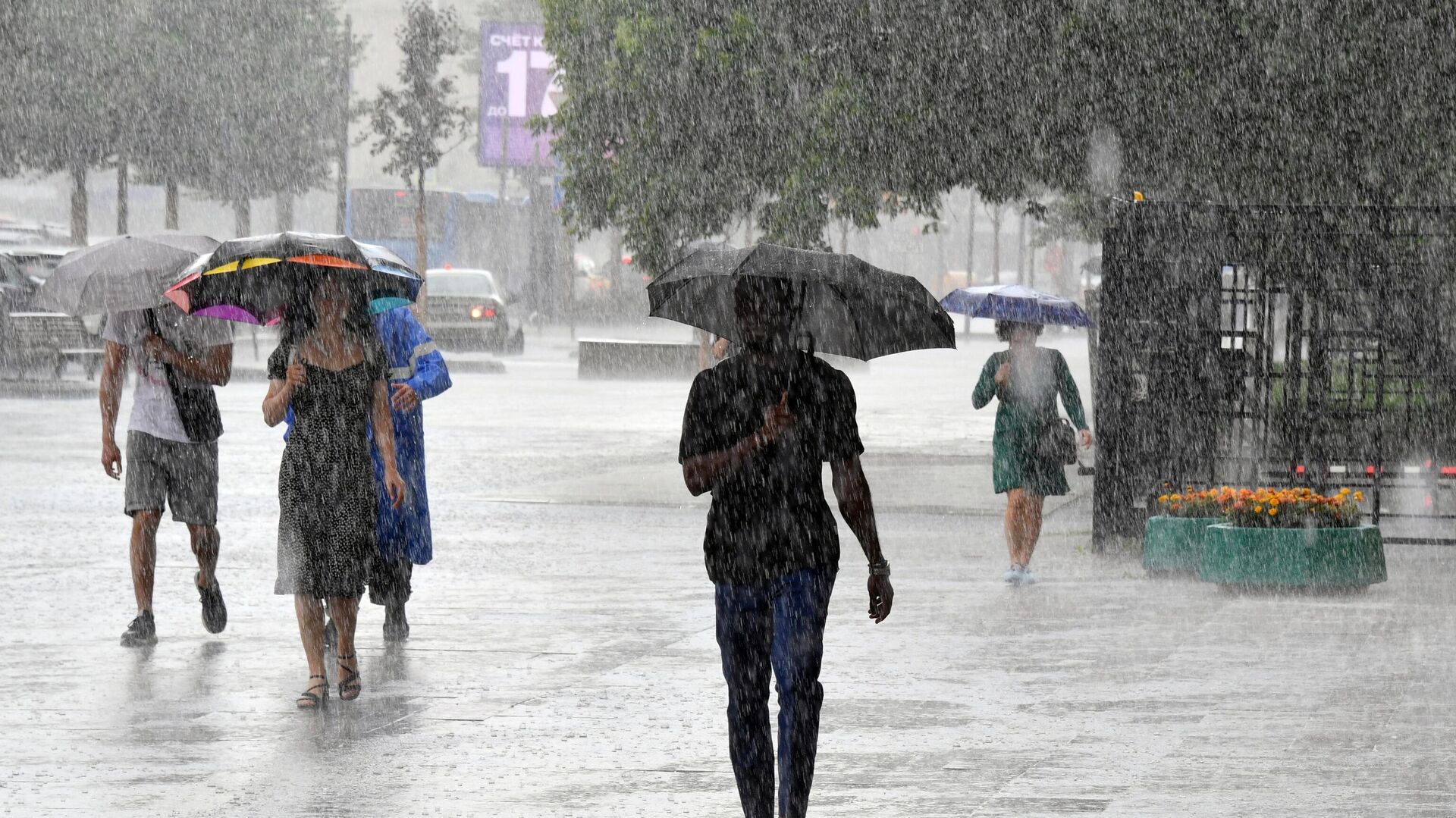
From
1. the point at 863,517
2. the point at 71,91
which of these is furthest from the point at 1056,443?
the point at 71,91

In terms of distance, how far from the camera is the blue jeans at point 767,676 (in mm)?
5832

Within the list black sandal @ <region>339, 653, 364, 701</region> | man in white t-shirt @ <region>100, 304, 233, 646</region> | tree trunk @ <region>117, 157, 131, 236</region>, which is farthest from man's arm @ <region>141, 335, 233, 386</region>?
tree trunk @ <region>117, 157, 131, 236</region>

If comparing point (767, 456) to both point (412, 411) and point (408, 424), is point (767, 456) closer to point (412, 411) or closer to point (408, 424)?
point (412, 411)

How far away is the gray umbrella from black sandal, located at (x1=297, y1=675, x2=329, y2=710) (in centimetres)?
223

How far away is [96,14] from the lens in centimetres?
4112

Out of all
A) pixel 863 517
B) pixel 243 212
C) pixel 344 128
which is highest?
pixel 344 128

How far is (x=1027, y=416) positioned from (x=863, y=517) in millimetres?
6525

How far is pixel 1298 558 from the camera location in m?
11.8

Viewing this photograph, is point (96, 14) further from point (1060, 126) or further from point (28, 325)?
point (1060, 126)

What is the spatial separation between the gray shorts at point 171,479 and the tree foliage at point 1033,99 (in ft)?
25.0

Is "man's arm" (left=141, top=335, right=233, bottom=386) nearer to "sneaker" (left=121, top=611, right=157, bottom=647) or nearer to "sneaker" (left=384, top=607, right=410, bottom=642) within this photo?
"sneaker" (left=121, top=611, right=157, bottom=647)

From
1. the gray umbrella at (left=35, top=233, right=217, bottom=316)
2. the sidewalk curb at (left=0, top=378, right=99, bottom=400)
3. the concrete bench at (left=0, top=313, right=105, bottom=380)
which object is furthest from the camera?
the concrete bench at (left=0, top=313, right=105, bottom=380)

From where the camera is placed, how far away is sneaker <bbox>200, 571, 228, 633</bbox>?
993cm

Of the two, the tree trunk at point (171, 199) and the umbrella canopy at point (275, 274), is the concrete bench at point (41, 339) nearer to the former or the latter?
the tree trunk at point (171, 199)
